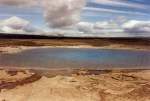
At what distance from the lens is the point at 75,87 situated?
500 inches

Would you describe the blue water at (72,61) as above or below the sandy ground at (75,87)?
below

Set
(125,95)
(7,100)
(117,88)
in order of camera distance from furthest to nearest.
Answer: (117,88) < (125,95) < (7,100)

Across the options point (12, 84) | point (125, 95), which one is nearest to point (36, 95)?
point (12, 84)

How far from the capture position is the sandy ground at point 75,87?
11508mm

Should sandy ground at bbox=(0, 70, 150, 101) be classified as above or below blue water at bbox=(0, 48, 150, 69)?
above

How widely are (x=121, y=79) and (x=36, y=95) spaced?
170 inches

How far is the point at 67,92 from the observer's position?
11.9m

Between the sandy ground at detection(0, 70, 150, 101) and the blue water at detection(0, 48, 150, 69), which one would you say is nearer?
the sandy ground at detection(0, 70, 150, 101)

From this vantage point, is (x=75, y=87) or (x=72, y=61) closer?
(x=75, y=87)

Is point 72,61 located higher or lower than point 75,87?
lower

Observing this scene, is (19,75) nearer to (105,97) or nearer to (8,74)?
(8,74)

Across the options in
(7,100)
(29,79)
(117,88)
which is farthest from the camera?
(29,79)

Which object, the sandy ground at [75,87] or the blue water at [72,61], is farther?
the blue water at [72,61]

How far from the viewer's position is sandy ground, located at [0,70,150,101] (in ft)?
37.8
